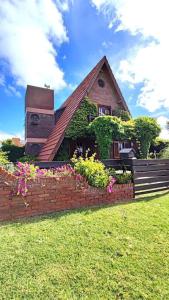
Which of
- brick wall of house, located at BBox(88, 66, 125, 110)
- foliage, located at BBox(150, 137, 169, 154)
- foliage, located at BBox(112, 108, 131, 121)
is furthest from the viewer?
foliage, located at BBox(150, 137, 169, 154)

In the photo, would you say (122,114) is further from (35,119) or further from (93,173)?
(93,173)

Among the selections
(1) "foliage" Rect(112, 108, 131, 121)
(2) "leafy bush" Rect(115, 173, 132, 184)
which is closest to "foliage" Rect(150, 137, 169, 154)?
(1) "foliage" Rect(112, 108, 131, 121)

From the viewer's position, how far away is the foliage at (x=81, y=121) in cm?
1270

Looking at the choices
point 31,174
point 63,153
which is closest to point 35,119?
point 63,153

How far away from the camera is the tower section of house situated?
15.0 metres

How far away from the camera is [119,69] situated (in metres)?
15.5

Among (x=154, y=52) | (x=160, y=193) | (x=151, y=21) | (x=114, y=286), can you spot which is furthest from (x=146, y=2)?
(x=114, y=286)

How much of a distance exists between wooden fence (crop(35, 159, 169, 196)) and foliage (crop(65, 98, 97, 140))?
6636 millimetres

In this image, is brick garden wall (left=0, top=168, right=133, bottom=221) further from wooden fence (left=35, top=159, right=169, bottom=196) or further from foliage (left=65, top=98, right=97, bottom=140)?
foliage (left=65, top=98, right=97, bottom=140)

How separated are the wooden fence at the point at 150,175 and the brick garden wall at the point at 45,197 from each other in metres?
1.16

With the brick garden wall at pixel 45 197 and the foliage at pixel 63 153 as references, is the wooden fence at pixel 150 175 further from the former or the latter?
the foliage at pixel 63 153

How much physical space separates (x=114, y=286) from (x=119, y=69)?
15661 millimetres

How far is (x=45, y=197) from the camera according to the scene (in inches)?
176

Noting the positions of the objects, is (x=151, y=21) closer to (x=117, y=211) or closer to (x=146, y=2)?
(x=146, y=2)
